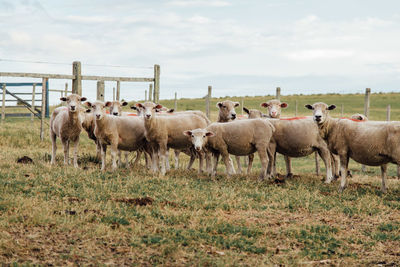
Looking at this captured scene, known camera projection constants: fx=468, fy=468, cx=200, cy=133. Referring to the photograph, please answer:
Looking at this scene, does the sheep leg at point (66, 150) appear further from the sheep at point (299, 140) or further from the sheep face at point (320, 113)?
the sheep face at point (320, 113)

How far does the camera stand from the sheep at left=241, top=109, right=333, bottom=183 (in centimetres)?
1234

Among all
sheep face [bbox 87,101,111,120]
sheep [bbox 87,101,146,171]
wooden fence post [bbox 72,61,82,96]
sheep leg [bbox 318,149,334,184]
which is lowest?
sheep leg [bbox 318,149,334,184]

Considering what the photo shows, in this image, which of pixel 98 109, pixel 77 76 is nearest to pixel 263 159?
pixel 98 109

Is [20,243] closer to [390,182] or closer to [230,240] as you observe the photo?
[230,240]

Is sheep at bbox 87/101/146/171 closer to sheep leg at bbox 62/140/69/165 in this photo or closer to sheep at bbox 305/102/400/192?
sheep leg at bbox 62/140/69/165

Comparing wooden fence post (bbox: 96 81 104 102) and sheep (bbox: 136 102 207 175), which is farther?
wooden fence post (bbox: 96 81 104 102)

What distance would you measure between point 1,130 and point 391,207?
677 inches

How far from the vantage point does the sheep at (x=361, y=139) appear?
1028 cm

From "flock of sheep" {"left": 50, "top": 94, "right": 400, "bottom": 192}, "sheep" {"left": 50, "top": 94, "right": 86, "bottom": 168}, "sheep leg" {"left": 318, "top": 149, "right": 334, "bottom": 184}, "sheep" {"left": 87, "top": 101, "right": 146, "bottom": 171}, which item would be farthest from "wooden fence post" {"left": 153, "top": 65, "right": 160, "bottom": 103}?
"sheep leg" {"left": 318, "top": 149, "right": 334, "bottom": 184}

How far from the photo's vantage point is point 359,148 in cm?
1063

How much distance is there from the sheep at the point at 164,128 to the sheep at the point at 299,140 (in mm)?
2283

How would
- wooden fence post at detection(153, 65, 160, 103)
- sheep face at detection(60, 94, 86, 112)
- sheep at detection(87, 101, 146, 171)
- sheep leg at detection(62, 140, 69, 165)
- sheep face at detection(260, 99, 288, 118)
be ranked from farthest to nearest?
wooden fence post at detection(153, 65, 160, 103) → sheep face at detection(260, 99, 288, 118) → sheep leg at detection(62, 140, 69, 165) → sheep face at detection(60, 94, 86, 112) → sheep at detection(87, 101, 146, 171)

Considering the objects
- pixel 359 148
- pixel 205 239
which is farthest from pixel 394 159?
pixel 205 239

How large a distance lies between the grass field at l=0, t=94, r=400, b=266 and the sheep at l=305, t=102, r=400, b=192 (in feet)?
2.60
